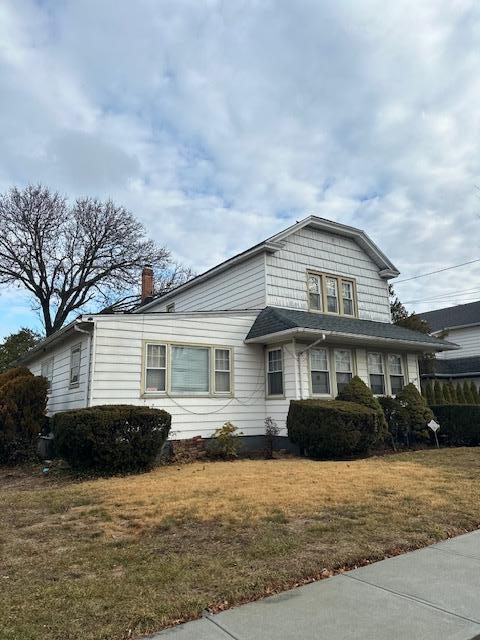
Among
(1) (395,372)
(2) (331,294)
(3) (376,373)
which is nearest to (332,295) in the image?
(2) (331,294)

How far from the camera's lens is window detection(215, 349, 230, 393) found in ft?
43.0

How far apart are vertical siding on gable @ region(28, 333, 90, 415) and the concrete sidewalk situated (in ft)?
29.1

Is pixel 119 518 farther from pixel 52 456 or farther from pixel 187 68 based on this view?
pixel 187 68

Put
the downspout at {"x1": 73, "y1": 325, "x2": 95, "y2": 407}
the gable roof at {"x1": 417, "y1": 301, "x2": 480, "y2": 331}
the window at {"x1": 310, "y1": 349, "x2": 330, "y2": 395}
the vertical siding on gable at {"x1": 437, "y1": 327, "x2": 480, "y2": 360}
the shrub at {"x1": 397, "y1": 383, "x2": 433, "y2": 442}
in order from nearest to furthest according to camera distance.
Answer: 1. the downspout at {"x1": 73, "y1": 325, "x2": 95, "y2": 407}
2. the window at {"x1": 310, "y1": 349, "x2": 330, "y2": 395}
3. the shrub at {"x1": 397, "y1": 383, "x2": 433, "y2": 442}
4. the vertical siding on gable at {"x1": 437, "y1": 327, "x2": 480, "y2": 360}
5. the gable roof at {"x1": 417, "y1": 301, "x2": 480, "y2": 331}

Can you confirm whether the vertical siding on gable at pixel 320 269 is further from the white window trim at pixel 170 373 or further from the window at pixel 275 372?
the white window trim at pixel 170 373

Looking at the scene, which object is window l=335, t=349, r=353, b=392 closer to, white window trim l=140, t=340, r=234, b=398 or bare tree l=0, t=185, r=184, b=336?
white window trim l=140, t=340, r=234, b=398

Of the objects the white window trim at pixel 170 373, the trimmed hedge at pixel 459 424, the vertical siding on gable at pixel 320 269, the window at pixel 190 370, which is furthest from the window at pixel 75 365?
the trimmed hedge at pixel 459 424

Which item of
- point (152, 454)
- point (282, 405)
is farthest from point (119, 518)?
point (282, 405)

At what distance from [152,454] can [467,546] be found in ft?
21.9

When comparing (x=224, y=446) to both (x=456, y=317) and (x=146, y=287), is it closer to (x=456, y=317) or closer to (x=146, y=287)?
(x=146, y=287)

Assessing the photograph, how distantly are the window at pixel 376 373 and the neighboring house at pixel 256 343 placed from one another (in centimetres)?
5

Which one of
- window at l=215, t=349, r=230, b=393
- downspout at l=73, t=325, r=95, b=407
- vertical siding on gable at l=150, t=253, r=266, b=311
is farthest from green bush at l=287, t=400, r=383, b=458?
downspout at l=73, t=325, r=95, b=407

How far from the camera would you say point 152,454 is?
10055 mm

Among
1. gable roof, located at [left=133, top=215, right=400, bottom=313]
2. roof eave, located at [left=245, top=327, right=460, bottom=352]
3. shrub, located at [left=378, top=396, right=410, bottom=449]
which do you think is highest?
gable roof, located at [left=133, top=215, right=400, bottom=313]
